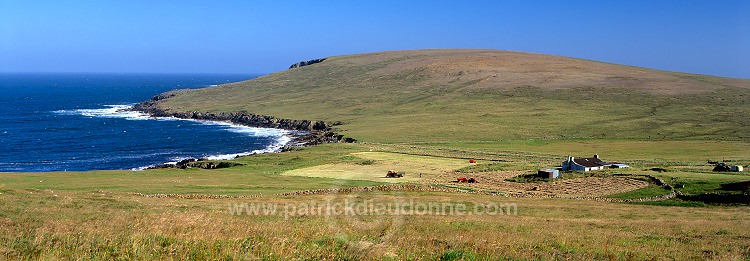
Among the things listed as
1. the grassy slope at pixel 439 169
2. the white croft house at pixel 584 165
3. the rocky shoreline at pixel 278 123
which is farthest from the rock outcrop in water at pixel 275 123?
the white croft house at pixel 584 165

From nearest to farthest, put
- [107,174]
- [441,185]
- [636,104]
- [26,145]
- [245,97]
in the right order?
[441,185] → [107,174] → [26,145] → [636,104] → [245,97]

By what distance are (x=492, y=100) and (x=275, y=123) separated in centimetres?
4691

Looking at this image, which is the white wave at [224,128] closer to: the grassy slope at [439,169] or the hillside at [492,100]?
the hillside at [492,100]

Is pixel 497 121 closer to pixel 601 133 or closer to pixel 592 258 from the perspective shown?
pixel 601 133

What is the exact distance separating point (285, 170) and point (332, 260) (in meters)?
45.9

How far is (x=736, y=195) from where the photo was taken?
34125 mm

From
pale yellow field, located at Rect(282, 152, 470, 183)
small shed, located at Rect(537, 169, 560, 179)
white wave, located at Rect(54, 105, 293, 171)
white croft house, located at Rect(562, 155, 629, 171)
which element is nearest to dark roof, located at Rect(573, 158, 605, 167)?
white croft house, located at Rect(562, 155, 629, 171)

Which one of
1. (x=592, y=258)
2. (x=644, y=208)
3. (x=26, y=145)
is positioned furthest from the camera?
(x=26, y=145)

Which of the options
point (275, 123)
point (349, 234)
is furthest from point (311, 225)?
point (275, 123)

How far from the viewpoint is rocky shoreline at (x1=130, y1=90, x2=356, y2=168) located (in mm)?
94812

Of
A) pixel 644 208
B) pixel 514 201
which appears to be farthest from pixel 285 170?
pixel 644 208

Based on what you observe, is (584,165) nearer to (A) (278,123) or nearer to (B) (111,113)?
(A) (278,123)

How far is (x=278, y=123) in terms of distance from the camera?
4840 inches

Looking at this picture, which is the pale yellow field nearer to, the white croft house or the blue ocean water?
the white croft house
